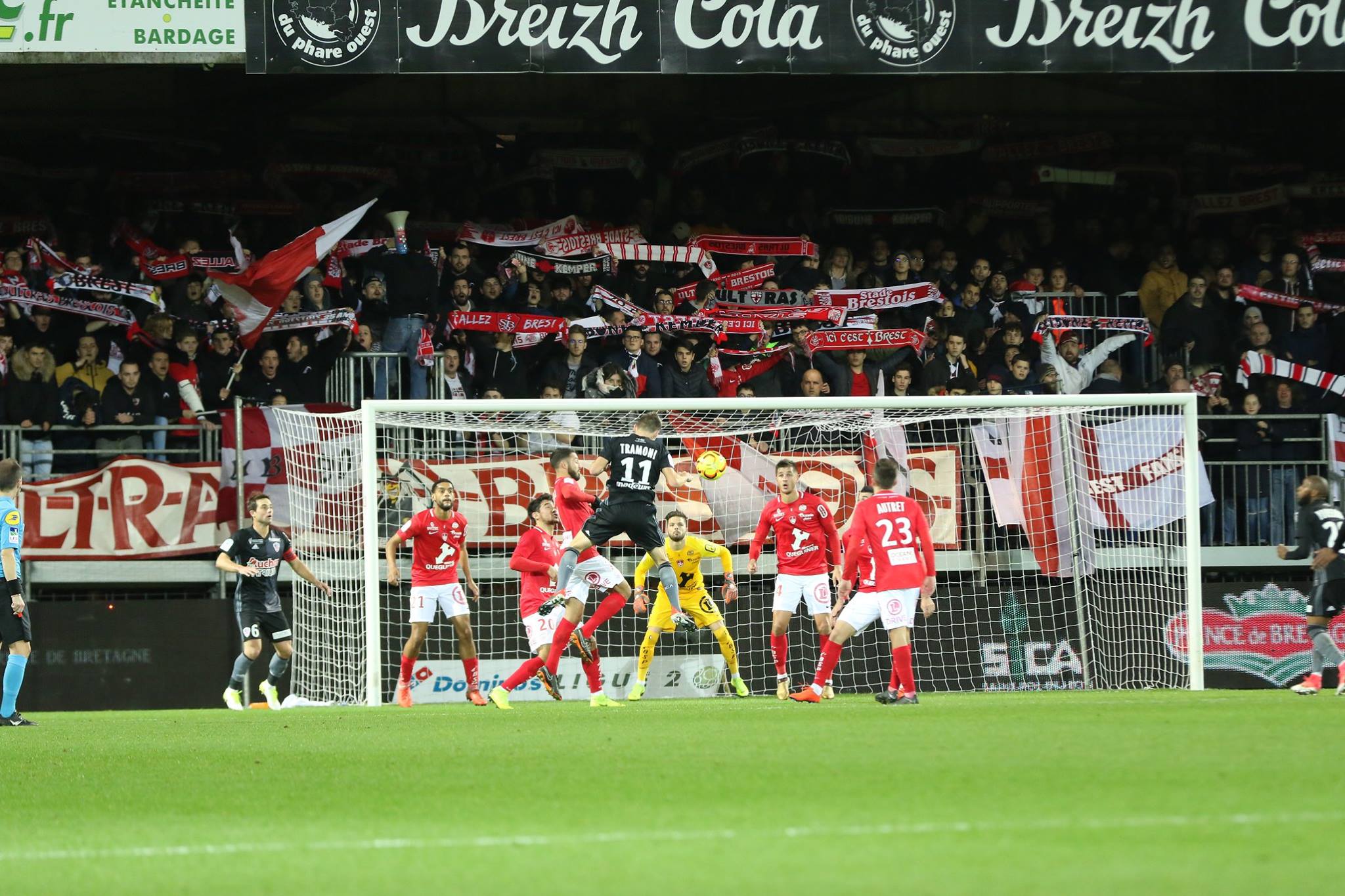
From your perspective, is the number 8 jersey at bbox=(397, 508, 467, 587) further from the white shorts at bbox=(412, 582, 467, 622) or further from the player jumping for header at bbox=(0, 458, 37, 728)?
the player jumping for header at bbox=(0, 458, 37, 728)

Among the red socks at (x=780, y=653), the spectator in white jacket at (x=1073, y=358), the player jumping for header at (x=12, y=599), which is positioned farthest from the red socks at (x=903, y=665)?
the spectator in white jacket at (x=1073, y=358)

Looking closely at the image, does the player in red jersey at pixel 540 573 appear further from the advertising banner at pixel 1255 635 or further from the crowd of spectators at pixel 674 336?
the advertising banner at pixel 1255 635

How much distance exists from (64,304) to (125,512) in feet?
9.27

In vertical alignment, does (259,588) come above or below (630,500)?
below

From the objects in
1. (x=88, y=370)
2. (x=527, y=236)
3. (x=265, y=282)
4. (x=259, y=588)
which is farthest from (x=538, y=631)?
(x=527, y=236)

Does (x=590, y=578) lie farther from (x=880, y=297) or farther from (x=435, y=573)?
(x=880, y=297)

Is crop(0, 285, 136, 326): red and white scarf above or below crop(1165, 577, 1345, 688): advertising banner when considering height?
above

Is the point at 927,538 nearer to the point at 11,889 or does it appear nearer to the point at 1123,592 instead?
the point at 1123,592

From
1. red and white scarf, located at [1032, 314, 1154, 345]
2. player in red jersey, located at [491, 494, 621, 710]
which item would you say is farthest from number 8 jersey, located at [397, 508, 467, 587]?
red and white scarf, located at [1032, 314, 1154, 345]

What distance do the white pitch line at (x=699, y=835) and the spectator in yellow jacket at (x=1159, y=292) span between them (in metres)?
14.7

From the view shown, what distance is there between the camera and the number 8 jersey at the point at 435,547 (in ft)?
49.0

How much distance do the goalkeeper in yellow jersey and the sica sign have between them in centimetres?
673

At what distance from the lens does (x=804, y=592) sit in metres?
15.4

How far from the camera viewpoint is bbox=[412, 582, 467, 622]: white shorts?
591 inches
